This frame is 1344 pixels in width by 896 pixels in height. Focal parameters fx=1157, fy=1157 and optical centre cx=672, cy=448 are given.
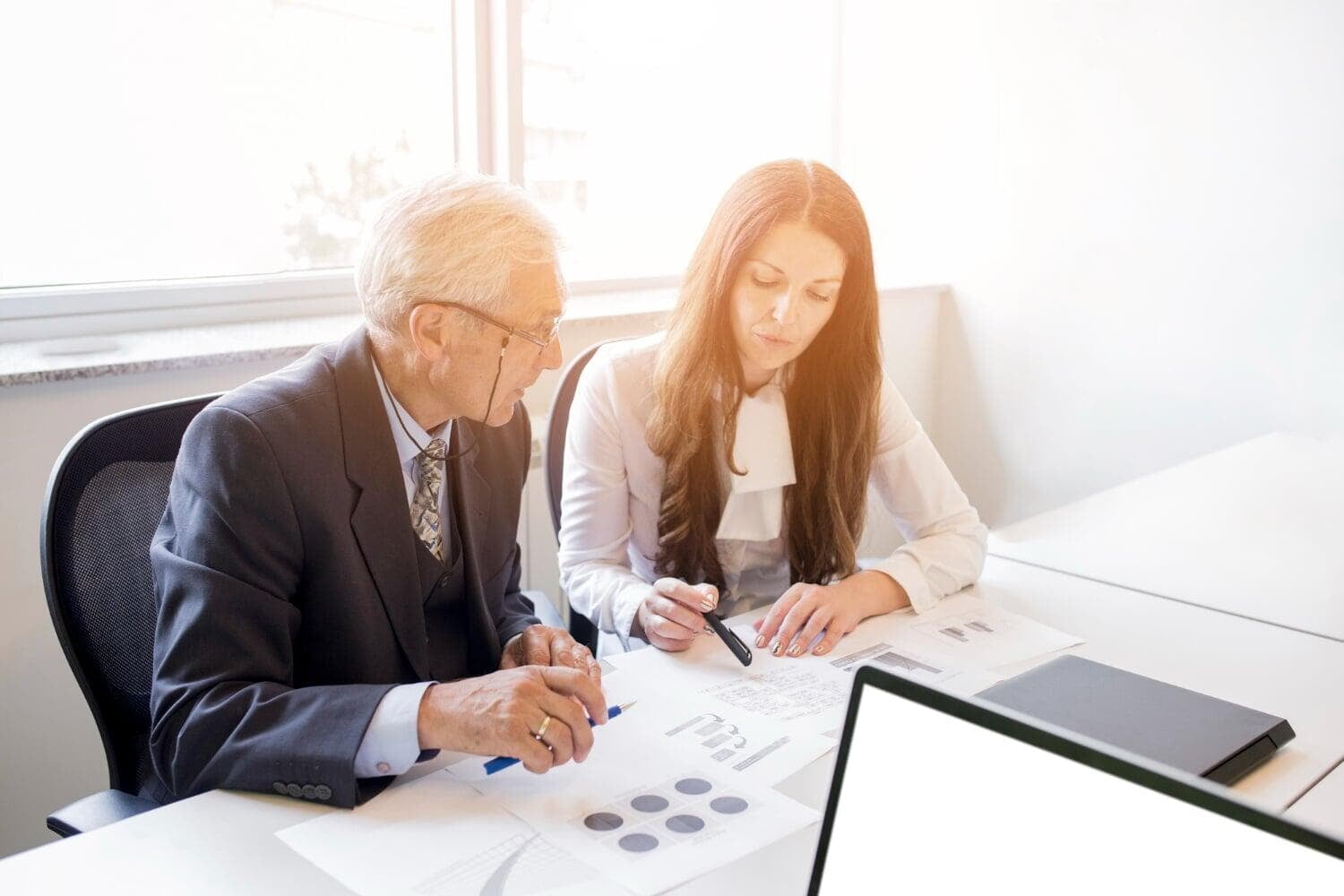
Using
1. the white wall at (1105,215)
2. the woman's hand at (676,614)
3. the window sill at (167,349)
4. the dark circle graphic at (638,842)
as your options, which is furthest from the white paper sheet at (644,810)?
the white wall at (1105,215)

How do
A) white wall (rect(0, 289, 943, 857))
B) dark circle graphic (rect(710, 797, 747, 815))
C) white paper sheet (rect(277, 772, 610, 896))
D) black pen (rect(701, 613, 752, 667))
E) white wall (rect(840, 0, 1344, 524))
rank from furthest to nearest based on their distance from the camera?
white wall (rect(840, 0, 1344, 524))
white wall (rect(0, 289, 943, 857))
black pen (rect(701, 613, 752, 667))
dark circle graphic (rect(710, 797, 747, 815))
white paper sheet (rect(277, 772, 610, 896))

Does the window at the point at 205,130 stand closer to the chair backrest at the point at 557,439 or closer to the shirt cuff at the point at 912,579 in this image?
the chair backrest at the point at 557,439

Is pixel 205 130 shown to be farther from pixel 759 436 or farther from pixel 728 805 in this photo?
pixel 728 805

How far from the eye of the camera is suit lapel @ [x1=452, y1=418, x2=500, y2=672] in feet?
4.68

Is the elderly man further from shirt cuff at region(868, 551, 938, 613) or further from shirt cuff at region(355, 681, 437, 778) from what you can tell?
shirt cuff at region(868, 551, 938, 613)

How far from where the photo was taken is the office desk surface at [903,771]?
91cm

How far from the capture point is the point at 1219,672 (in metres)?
1.40

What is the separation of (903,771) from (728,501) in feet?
3.49

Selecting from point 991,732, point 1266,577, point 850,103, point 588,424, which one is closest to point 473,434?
point 588,424

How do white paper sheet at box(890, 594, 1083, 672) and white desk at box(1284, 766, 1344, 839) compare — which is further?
white paper sheet at box(890, 594, 1083, 672)

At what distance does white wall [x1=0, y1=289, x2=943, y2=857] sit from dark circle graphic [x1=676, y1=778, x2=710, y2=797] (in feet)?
4.31

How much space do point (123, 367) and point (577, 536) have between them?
0.82 metres

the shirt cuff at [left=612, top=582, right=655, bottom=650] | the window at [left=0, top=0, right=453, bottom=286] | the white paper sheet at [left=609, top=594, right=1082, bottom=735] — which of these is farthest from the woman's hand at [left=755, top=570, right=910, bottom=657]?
the window at [left=0, top=0, right=453, bottom=286]

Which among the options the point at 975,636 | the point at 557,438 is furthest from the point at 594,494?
the point at 975,636
